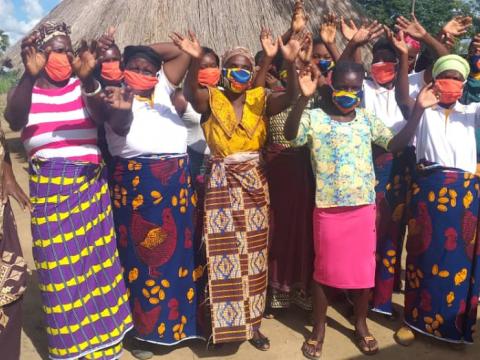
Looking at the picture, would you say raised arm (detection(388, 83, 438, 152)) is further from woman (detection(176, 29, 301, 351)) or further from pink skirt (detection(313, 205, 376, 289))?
woman (detection(176, 29, 301, 351))

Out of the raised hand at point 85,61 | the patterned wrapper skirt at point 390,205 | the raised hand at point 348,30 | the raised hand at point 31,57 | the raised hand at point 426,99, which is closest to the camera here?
the raised hand at point 31,57

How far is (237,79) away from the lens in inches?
108

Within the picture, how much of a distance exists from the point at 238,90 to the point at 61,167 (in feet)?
3.69

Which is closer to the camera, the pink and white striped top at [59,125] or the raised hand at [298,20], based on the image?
the pink and white striped top at [59,125]

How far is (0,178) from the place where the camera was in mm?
2455

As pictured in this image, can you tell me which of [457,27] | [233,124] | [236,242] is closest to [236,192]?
[236,242]

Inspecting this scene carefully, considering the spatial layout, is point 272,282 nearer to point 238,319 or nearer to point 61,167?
point 238,319

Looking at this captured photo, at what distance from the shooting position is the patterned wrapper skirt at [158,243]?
276 centimetres

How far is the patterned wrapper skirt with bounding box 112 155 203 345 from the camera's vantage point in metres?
2.76

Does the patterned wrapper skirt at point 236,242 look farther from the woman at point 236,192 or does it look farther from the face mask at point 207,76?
the face mask at point 207,76

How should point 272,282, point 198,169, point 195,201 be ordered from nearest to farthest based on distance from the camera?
point 195,201, point 272,282, point 198,169

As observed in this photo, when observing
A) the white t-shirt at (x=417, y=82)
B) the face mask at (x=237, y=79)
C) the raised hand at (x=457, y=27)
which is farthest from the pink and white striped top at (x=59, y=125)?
the raised hand at (x=457, y=27)

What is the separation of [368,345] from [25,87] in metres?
2.63

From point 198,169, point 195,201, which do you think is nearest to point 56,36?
point 195,201
